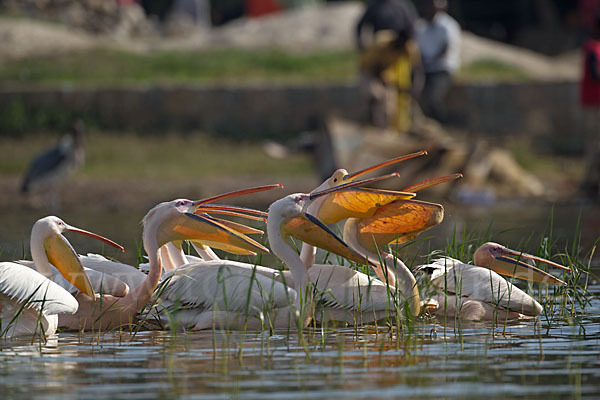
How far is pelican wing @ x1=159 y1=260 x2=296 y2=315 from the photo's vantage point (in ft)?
19.4

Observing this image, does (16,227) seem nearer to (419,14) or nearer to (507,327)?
(507,327)

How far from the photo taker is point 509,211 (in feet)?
45.6

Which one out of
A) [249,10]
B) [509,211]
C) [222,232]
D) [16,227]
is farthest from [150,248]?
[249,10]

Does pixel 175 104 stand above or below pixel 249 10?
below

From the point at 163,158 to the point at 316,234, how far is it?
463 inches

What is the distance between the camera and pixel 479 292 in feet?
20.6

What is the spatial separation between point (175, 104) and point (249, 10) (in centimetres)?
1025

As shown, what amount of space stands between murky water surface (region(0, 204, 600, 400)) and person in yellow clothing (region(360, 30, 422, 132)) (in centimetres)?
982

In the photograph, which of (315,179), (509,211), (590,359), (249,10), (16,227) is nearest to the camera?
(590,359)

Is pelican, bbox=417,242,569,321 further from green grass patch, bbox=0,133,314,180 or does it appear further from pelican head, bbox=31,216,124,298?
green grass patch, bbox=0,133,314,180

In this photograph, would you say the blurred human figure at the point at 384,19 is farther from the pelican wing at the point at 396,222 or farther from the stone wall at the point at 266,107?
the pelican wing at the point at 396,222

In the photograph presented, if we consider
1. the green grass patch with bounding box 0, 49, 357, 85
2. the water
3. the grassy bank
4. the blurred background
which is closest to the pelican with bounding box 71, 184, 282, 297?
the water

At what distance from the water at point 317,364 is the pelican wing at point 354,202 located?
0.65m

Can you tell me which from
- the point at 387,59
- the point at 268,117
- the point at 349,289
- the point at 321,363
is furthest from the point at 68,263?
the point at 268,117
